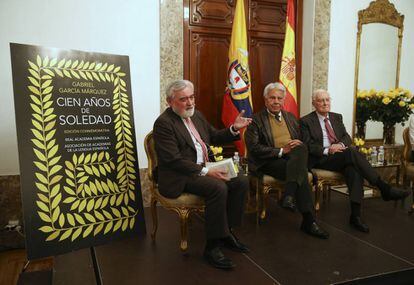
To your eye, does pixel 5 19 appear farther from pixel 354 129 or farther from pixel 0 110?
pixel 354 129

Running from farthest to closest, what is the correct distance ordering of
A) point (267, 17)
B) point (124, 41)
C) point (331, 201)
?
point (267, 17) < point (331, 201) < point (124, 41)

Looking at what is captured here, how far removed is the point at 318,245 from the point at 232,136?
1002 mm

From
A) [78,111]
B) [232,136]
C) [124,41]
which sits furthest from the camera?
[124,41]

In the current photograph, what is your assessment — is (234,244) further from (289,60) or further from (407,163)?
(289,60)

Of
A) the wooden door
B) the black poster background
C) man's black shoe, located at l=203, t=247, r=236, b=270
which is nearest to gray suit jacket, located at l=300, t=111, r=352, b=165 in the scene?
the wooden door

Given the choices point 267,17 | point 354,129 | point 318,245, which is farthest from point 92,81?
point 354,129

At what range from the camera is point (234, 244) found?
2447mm

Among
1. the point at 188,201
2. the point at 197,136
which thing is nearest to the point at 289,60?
the point at 197,136

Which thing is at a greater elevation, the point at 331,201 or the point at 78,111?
the point at 78,111

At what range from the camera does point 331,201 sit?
12.1 feet

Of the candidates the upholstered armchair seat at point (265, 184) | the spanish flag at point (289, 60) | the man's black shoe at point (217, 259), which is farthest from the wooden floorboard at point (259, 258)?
the spanish flag at point (289, 60)

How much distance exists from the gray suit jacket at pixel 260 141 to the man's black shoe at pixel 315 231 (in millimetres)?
600

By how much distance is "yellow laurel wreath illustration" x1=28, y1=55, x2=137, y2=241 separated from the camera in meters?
2.27

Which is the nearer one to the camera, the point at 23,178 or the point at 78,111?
the point at 23,178
